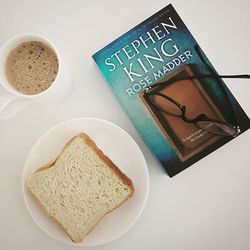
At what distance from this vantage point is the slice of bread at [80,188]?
967 mm

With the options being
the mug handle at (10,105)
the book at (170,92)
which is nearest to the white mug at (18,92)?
the mug handle at (10,105)

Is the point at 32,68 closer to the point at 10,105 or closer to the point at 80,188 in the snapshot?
the point at 10,105

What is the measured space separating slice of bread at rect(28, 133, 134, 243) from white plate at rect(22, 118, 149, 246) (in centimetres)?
3

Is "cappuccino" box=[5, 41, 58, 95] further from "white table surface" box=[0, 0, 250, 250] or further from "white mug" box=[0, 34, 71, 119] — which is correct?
"white table surface" box=[0, 0, 250, 250]

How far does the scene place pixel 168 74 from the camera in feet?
3.25

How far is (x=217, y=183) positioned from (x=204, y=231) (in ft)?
0.46

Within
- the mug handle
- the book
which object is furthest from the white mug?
the book

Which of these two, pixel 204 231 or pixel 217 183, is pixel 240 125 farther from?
pixel 204 231

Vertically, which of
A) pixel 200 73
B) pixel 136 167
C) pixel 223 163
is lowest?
pixel 223 163

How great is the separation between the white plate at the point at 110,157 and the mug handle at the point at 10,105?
100 mm

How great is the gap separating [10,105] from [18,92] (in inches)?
3.1

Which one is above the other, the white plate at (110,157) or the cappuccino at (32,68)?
the cappuccino at (32,68)

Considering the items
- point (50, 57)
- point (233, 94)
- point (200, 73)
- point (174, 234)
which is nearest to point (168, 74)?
point (200, 73)

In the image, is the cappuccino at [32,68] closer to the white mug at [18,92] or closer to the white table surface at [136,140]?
the white mug at [18,92]
